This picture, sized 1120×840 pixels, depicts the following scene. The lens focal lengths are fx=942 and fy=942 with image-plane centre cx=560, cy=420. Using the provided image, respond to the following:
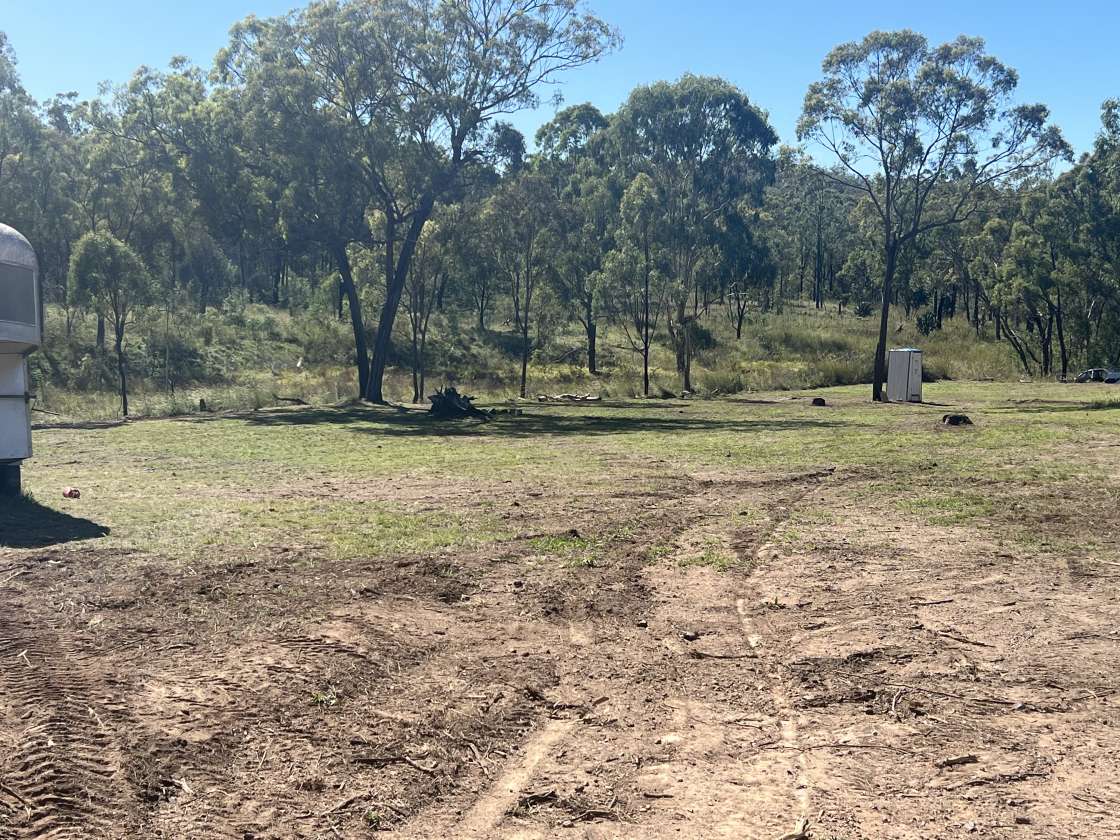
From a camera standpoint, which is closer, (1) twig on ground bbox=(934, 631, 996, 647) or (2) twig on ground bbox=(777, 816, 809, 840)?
(2) twig on ground bbox=(777, 816, 809, 840)

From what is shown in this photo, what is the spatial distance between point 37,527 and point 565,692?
19.7 feet

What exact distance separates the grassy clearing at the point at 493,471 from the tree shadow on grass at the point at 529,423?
0.35 ft

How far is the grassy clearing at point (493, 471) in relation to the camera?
8656mm

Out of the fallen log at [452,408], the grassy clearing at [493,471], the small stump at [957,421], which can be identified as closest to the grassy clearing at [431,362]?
the fallen log at [452,408]

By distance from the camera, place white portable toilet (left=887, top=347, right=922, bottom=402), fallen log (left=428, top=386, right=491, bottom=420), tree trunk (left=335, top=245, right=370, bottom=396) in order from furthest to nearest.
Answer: white portable toilet (left=887, top=347, right=922, bottom=402)
tree trunk (left=335, top=245, right=370, bottom=396)
fallen log (left=428, top=386, right=491, bottom=420)

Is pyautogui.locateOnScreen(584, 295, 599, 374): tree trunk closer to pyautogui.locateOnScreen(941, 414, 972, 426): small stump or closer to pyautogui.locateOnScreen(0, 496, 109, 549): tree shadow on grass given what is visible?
pyautogui.locateOnScreen(941, 414, 972, 426): small stump

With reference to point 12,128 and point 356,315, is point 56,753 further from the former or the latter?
point 12,128

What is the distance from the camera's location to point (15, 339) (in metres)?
9.05

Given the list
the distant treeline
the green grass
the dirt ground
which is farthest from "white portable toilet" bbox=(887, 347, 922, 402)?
the green grass

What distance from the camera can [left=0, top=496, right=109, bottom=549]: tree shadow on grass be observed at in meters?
7.95

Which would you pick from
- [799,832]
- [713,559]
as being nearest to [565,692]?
[799,832]

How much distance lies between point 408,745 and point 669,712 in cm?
130

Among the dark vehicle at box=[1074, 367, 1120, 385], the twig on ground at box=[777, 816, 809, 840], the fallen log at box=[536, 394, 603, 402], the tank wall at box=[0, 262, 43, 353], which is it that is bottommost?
the fallen log at box=[536, 394, 603, 402]

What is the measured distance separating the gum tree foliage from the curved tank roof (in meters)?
18.9
